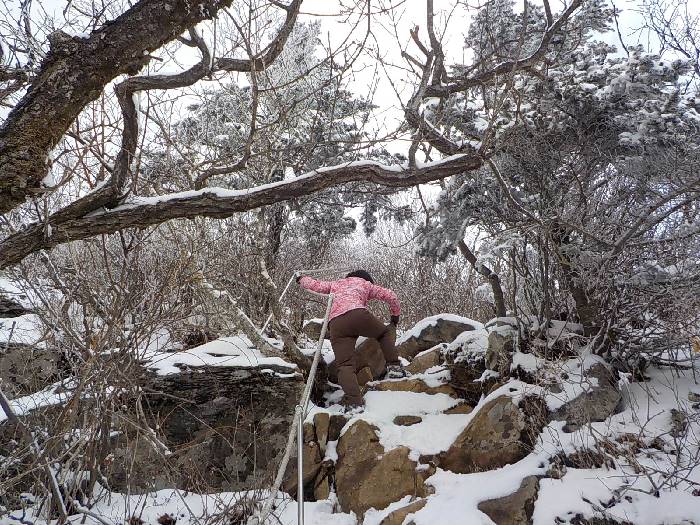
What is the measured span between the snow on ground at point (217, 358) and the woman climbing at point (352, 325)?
67cm

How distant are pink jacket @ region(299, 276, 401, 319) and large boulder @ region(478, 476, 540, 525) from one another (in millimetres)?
2673

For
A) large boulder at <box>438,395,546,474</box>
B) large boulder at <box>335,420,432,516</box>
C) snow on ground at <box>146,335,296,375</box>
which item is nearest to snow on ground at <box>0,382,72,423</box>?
snow on ground at <box>146,335,296,375</box>

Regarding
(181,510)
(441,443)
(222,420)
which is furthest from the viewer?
(222,420)

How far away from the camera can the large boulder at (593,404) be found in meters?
4.32

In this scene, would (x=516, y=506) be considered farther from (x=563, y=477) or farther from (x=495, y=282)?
(x=495, y=282)

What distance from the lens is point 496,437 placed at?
14.7 ft

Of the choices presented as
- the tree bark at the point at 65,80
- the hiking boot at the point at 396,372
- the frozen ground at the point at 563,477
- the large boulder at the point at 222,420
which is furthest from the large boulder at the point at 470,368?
the tree bark at the point at 65,80

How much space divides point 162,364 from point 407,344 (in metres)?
4.01

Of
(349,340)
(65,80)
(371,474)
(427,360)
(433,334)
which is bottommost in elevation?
(371,474)

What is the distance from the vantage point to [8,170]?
2016 millimetres

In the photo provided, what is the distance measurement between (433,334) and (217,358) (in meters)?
3.67

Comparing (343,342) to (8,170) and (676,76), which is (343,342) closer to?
(8,170)

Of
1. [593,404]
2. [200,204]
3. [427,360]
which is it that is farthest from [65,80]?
[427,360]

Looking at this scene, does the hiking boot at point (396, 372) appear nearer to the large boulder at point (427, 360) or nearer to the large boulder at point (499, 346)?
the large boulder at point (427, 360)
